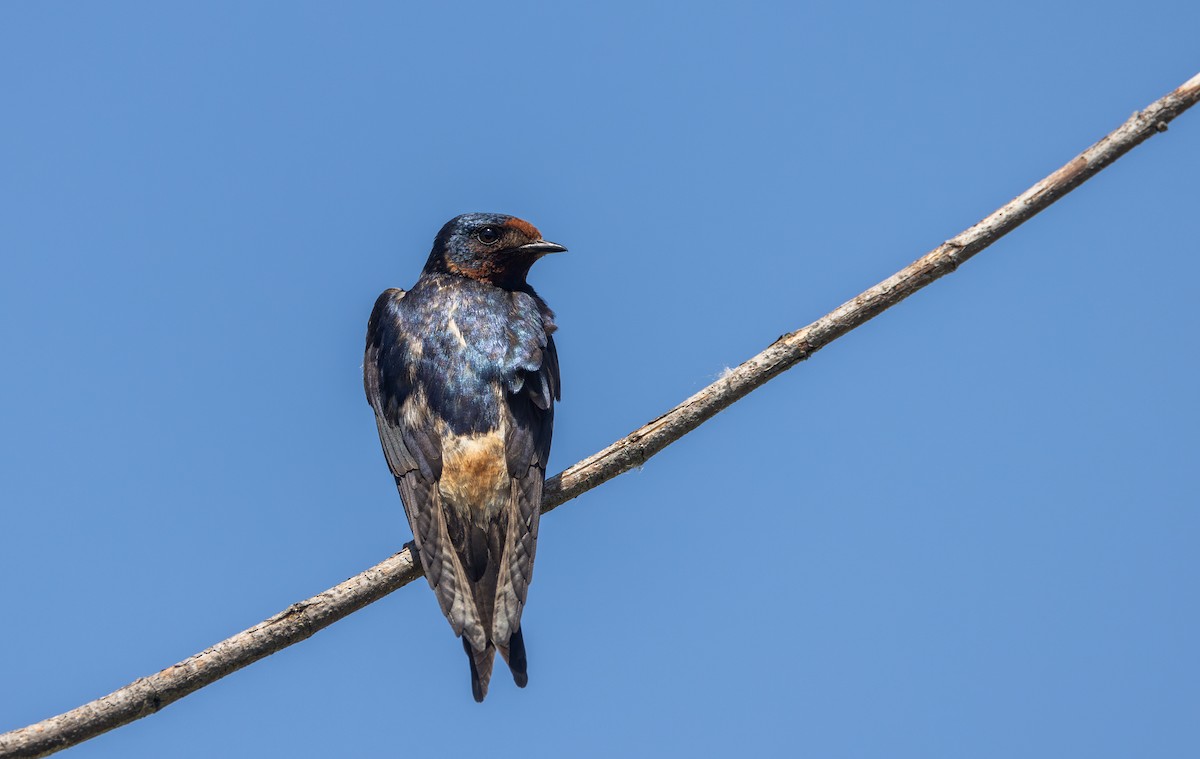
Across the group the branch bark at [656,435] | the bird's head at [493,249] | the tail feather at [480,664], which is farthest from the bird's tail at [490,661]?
the bird's head at [493,249]

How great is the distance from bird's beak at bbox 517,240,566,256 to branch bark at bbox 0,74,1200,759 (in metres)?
1.81

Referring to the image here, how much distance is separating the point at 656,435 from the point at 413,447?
1280 mm

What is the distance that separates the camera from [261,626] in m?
4.57

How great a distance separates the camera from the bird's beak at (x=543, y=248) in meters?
6.65

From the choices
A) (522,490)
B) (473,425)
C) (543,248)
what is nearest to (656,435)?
(522,490)

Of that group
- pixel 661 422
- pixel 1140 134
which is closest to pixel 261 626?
pixel 661 422

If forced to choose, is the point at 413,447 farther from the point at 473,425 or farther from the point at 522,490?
the point at 522,490

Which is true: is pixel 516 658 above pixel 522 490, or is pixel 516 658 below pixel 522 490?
below

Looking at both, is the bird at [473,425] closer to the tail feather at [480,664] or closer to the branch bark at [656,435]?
the tail feather at [480,664]

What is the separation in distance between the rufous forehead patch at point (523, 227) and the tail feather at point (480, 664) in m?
2.32

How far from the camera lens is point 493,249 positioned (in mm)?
6758

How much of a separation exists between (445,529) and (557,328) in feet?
4.31

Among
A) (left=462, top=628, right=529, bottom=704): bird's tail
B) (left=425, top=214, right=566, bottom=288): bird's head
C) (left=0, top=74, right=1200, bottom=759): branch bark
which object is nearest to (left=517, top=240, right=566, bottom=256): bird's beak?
(left=425, top=214, right=566, bottom=288): bird's head

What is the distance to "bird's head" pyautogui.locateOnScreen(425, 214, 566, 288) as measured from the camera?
22.1 ft
